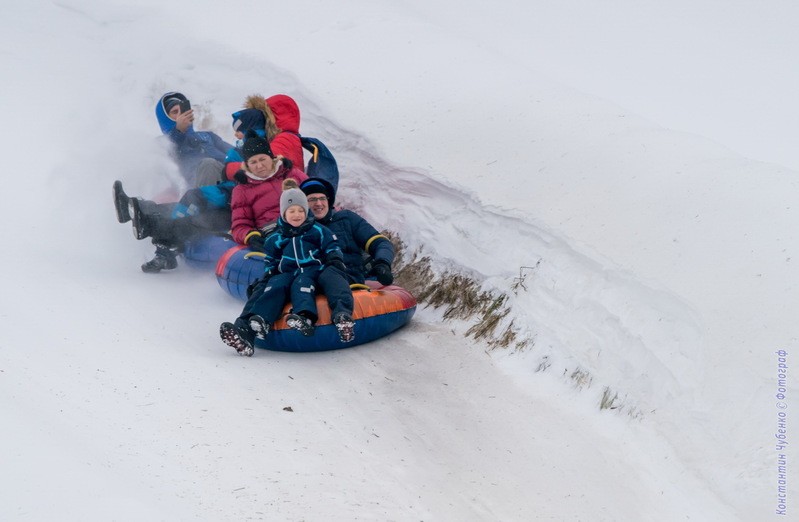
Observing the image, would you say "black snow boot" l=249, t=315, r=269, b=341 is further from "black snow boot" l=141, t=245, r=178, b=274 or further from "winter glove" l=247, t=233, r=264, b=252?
"black snow boot" l=141, t=245, r=178, b=274

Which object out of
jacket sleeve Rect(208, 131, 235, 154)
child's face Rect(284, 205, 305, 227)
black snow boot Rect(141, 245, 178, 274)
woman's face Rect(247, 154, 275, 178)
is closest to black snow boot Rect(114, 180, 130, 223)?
black snow boot Rect(141, 245, 178, 274)

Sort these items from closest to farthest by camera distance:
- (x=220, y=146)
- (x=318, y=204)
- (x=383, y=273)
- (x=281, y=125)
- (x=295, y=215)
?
(x=295, y=215) < (x=383, y=273) < (x=318, y=204) < (x=281, y=125) < (x=220, y=146)

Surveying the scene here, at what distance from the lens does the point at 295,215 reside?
627cm

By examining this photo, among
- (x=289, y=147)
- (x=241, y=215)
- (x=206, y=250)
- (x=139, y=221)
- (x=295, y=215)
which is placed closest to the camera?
(x=295, y=215)

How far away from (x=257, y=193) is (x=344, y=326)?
1945 millimetres

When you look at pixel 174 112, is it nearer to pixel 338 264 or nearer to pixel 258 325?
pixel 338 264

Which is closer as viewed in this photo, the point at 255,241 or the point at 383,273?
the point at 383,273

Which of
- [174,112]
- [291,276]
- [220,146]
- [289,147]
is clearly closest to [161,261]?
[289,147]

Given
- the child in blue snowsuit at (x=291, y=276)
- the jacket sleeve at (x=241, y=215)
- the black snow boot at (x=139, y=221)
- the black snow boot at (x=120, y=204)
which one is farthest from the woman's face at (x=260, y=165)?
the black snow boot at (x=120, y=204)

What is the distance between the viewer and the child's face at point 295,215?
6.27 metres

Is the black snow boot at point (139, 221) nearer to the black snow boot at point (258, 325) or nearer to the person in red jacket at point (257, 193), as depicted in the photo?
the person in red jacket at point (257, 193)

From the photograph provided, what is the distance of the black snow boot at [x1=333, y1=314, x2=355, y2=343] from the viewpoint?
6.01 meters

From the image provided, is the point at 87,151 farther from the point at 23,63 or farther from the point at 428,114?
the point at 23,63

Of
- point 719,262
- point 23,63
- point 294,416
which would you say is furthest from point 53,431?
point 23,63
